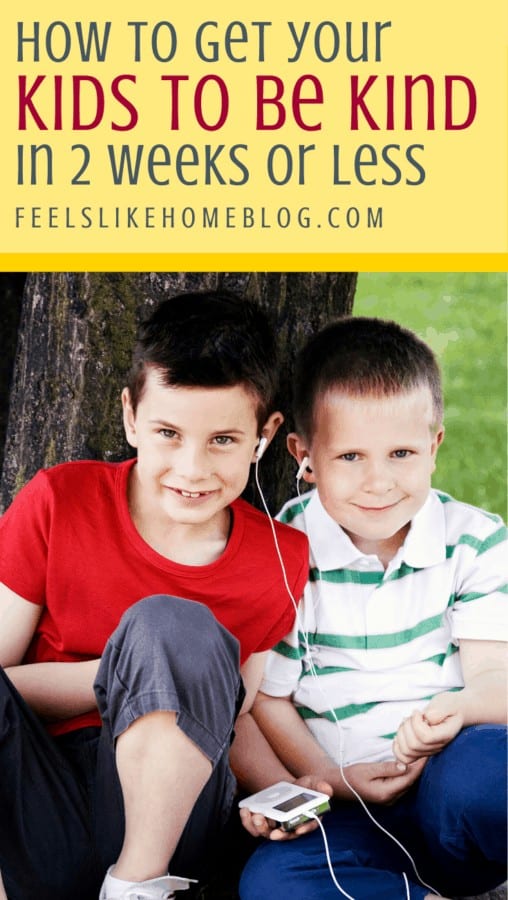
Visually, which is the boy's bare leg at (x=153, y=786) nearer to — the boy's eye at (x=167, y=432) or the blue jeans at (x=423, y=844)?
the blue jeans at (x=423, y=844)

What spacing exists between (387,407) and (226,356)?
331 millimetres


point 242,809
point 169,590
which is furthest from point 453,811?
point 169,590

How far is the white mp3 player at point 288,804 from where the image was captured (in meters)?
1.92

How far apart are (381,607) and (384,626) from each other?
0.04 metres

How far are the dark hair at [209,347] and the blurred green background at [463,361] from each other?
92.1 inches

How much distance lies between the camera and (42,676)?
2029mm

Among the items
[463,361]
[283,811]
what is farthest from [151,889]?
[463,361]

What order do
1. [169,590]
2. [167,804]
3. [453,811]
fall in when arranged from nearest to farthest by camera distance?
[167,804] → [453,811] → [169,590]

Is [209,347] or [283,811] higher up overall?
[209,347]

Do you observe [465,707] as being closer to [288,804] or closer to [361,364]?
[288,804]

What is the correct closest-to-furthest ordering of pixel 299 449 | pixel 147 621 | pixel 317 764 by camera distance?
pixel 147 621 < pixel 317 764 < pixel 299 449

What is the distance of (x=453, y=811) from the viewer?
192cm

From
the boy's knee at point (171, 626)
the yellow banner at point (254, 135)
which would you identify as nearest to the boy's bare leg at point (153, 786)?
the boy's knee at point (171, 626)

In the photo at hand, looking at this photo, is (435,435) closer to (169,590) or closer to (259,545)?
(259,545)
